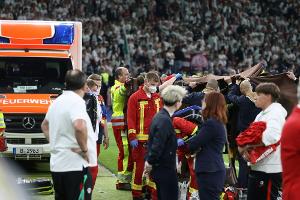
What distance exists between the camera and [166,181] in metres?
9.77

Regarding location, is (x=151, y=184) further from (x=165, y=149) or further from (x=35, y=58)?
(x=35, y=58)

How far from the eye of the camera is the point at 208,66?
36156 millimetres

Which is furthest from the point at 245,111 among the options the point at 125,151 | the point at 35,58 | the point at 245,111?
the point at 35,58

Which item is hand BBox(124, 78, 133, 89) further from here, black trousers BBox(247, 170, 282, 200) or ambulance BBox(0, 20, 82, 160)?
black trousers BBox(247, 170, 282, 200)

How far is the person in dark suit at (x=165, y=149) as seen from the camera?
31.4 feet

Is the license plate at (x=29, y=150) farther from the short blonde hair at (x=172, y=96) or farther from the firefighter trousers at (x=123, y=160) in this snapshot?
the short blonde hair at (x=172, y=96)

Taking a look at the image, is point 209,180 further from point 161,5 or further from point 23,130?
point 161,5

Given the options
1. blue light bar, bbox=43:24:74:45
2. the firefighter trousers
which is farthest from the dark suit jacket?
blue light bar, bbox=43:24:74:45

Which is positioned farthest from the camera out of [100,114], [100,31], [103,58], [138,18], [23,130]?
[138,18]

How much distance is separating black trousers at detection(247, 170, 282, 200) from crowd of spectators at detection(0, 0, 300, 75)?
2263 cm

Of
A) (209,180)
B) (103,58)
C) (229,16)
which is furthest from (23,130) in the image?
(229,16)

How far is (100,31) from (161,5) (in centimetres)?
581

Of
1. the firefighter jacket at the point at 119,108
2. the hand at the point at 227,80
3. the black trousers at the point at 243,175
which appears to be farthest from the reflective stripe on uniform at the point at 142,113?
the hand at the point at 227,80

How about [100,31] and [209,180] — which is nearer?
[209,180]
